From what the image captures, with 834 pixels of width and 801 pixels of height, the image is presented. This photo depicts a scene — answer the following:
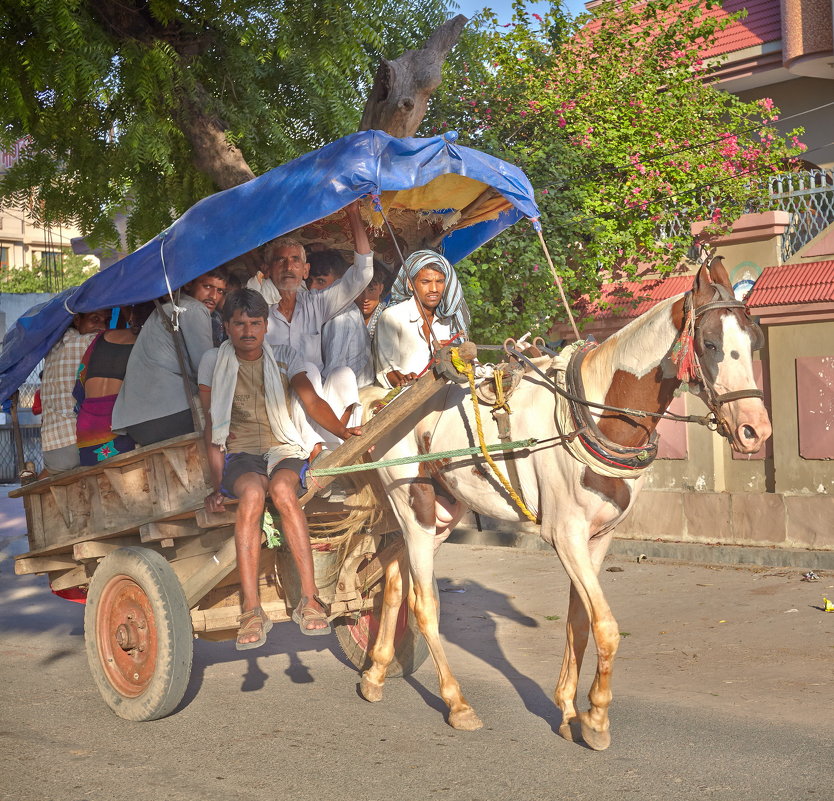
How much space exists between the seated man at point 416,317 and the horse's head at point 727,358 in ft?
5.27

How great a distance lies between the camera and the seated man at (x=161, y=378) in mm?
5590

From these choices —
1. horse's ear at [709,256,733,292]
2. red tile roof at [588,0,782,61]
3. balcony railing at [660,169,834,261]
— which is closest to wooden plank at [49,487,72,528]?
horse's ear at [709,256,733,292]

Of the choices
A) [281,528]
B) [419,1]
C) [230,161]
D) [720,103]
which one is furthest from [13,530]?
[720,103]

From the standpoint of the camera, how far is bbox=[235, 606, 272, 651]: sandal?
16.2 ft

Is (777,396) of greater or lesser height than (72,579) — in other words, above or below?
above

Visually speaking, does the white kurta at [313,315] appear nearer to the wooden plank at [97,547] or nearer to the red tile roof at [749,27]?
the wooden plank at [97,547]

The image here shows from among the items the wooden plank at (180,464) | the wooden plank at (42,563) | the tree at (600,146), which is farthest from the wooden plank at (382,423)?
the tree at (600,146)

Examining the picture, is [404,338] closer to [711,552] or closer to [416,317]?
[416,317]

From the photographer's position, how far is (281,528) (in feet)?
17.5

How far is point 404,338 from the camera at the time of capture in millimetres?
5676

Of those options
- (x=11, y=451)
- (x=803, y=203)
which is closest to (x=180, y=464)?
(x=803, y=203)

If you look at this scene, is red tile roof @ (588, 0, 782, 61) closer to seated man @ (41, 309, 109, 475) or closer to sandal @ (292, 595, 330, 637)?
seated man @ (41, 309, 109, 475)

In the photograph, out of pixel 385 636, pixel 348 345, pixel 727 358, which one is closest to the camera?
pixel 727 358

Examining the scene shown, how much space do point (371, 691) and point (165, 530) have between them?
4.73 feet
